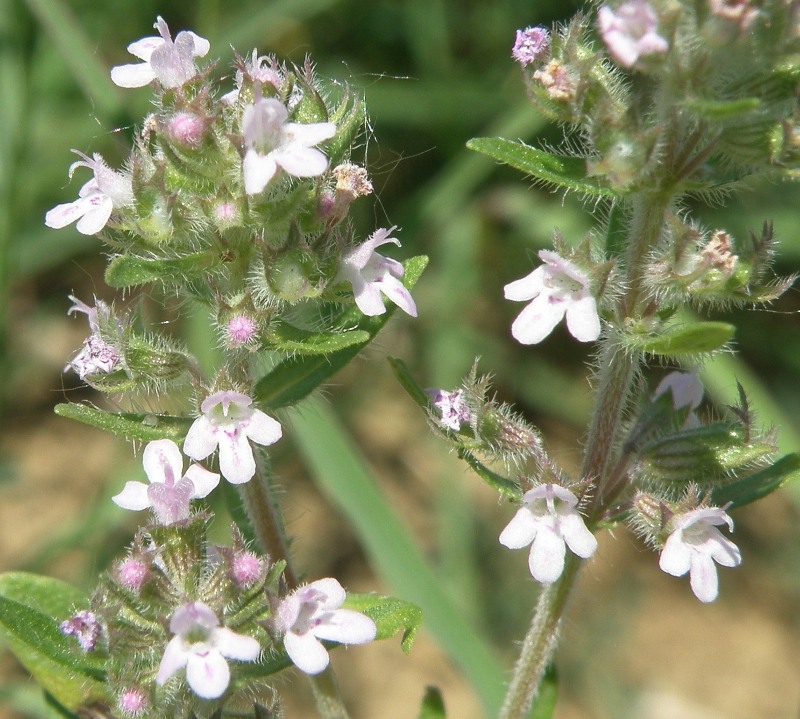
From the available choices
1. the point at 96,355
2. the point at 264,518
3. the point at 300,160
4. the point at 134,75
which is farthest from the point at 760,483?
the point at 134,75

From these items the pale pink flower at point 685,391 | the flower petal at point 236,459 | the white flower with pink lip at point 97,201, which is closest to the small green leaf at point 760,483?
the pale pink flower at point 685,391

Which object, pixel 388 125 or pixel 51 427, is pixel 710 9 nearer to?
pixel 388 125

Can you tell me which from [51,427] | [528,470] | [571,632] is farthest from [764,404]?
[51,427]

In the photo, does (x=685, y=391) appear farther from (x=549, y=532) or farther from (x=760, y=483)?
(x=549, y=532)

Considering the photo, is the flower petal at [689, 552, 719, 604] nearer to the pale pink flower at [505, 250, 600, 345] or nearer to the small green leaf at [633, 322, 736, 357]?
the small green leaf at [633, 322, 736, 357]

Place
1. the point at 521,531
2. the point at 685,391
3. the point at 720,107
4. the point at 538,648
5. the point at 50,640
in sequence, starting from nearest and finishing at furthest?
1. the point at 720,107
2. the point at 521,531
3. the point at 50,640
4. the point at 538,648
5. the point at 685,391
